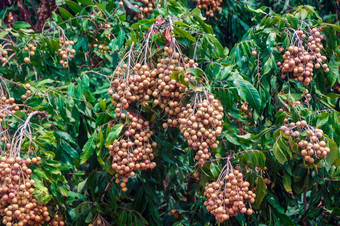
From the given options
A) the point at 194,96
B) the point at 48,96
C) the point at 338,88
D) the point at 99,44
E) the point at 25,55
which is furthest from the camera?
the point at 338,88

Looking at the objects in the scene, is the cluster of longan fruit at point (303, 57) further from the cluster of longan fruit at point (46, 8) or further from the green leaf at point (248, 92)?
the cluster of longan fruit at point (46, 8)

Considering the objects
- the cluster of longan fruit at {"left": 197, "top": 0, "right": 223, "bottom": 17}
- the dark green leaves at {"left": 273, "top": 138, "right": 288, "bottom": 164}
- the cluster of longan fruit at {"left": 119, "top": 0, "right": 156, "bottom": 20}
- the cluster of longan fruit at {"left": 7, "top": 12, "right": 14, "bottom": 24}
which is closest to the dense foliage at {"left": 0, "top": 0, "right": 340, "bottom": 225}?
the dark green leaves at {"left": 273, "top": 138, "right": 288, "bottom": 164}

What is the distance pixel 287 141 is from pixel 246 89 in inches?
13.9

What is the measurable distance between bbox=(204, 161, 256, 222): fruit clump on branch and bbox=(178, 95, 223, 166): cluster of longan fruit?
0.54 feet

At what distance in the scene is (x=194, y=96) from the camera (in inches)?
89.7

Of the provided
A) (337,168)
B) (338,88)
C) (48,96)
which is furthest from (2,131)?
(338,88)

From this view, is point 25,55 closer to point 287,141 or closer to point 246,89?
point 246,89

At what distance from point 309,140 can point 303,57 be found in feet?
1.68

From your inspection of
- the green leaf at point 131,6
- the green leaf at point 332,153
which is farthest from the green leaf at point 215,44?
the green leaf at point 131,6

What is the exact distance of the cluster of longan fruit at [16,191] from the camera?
210 cm

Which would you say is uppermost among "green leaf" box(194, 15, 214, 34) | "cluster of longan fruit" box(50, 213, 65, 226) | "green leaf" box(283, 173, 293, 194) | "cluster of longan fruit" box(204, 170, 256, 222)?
"green leaf" box(194, 15, 214, 34)

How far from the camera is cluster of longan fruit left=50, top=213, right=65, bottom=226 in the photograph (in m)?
2.52

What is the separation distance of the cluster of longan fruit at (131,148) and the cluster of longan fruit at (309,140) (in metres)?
0.74

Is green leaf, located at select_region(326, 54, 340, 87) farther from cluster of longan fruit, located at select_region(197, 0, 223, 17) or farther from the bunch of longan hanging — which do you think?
the bunch of longan hanging
